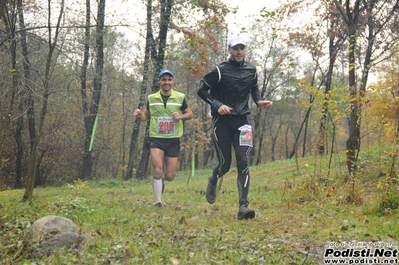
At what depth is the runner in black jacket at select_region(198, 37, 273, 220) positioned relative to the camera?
6.06 metres

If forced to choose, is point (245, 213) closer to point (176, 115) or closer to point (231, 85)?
point (231, 85)

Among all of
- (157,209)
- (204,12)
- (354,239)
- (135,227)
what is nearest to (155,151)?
(157,209)

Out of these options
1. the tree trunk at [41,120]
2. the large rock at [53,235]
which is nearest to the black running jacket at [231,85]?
the large rock at [53,235]

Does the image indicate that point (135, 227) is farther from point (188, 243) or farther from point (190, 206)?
point (190, 206)

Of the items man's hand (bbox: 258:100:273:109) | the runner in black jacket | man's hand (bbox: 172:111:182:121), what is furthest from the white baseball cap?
man's hand (bbox: 172:111:182:121)

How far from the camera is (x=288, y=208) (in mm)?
6965

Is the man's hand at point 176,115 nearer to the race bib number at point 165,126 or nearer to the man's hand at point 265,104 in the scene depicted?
the race bib number at point 165,126

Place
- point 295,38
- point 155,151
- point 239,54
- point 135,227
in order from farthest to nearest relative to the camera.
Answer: point 295,38 → point 155,151 → point 239,54 → point 135,227

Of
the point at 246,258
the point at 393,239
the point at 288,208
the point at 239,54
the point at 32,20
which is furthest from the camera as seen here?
the point at 32,20

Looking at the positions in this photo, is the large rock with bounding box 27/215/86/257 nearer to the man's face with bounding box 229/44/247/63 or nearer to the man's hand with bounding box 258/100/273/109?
the man's hand with bounding box 258/100/273/109

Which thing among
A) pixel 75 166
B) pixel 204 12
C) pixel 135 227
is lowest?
pixel 75 166

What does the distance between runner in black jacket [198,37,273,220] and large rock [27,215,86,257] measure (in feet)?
7.66

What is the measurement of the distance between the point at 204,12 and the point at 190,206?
10.8 meters

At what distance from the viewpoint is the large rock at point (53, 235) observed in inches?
168
